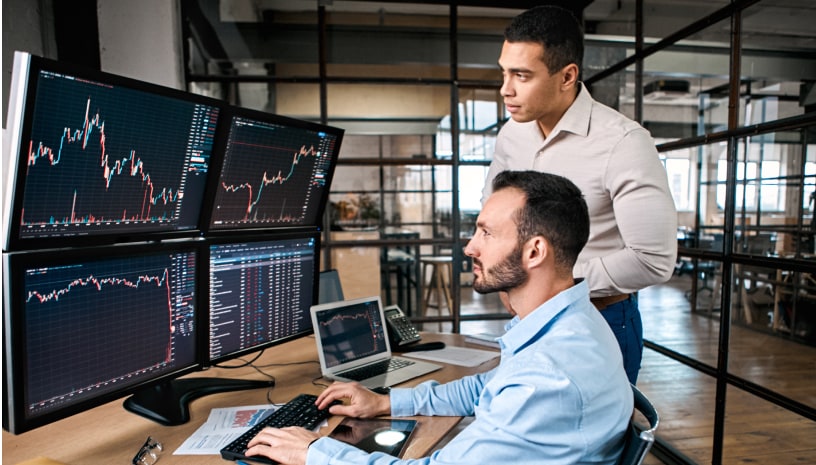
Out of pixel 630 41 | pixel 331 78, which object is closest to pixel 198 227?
pixel 331 78

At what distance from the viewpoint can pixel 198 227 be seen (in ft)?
4.52

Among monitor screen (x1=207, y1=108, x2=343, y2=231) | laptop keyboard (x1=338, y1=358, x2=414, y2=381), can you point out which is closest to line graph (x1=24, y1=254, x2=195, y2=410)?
monitor screen (x1=207, y1=108, x2=343, y2=231)

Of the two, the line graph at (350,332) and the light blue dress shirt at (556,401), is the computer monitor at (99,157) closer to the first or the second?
the line graph at (350,332)

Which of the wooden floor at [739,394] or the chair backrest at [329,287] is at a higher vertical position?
the chair backrest at [329,287]

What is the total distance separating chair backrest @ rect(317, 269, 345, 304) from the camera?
1967mm

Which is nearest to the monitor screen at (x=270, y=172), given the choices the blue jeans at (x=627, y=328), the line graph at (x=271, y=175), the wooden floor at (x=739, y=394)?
the line graph at (x=271, y=175)

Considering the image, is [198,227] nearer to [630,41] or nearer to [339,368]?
[339,368]

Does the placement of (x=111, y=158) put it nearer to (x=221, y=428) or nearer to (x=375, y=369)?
(x=221, y=428)

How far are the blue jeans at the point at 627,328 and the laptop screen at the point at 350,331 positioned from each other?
28.9 inches

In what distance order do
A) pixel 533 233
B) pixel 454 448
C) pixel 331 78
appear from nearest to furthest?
pixel 454 448 < pixel 533 233 < pixel 331 78

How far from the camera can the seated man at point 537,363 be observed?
827 mm

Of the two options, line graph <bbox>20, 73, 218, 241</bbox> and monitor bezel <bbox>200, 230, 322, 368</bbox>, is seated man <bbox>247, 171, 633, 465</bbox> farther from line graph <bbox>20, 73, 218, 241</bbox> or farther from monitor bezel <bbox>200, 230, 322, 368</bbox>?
line graph <bbox>20, 73, 218, 241</bbox>

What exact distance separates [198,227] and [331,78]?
1890 mm

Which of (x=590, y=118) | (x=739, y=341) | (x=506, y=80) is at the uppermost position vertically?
(x=506, y=80)
